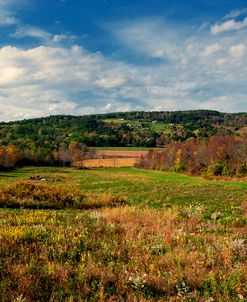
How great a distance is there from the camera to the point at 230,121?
193625 mm

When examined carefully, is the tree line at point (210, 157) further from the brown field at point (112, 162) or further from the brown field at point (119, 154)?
the brown field at point (119, 154)

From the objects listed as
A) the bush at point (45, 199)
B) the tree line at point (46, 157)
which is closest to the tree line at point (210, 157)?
the tree line at point (46, 157)

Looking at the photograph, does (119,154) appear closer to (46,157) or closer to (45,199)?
(46,157)

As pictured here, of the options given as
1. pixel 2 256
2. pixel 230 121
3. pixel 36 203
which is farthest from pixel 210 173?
pixel 230 121

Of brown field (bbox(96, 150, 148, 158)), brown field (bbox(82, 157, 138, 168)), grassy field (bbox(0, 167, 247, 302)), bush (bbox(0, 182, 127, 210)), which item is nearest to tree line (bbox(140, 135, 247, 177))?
brown field (bbox(82, 157, 138, 168))

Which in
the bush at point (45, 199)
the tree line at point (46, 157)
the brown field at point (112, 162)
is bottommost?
the brown field at point (112, 162)

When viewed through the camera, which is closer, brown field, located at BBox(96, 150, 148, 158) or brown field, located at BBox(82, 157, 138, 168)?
brown field, located at BBox(82, 157, 138, 168)

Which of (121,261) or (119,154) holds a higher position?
(121,261)

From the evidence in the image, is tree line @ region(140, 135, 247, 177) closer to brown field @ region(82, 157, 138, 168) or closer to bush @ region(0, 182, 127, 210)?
brown field @ region(82, 157, 138, 168)

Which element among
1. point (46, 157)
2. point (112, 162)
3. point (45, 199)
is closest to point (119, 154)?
point (112, 162)

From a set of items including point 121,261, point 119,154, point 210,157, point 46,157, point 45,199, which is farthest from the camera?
point 119,154

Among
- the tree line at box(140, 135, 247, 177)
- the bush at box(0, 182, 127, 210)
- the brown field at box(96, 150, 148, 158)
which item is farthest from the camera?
the brown field at box(96, 150, 148, 158)

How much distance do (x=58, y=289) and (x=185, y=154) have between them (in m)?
98.9

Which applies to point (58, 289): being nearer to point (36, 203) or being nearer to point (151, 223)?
point (151, 223)
